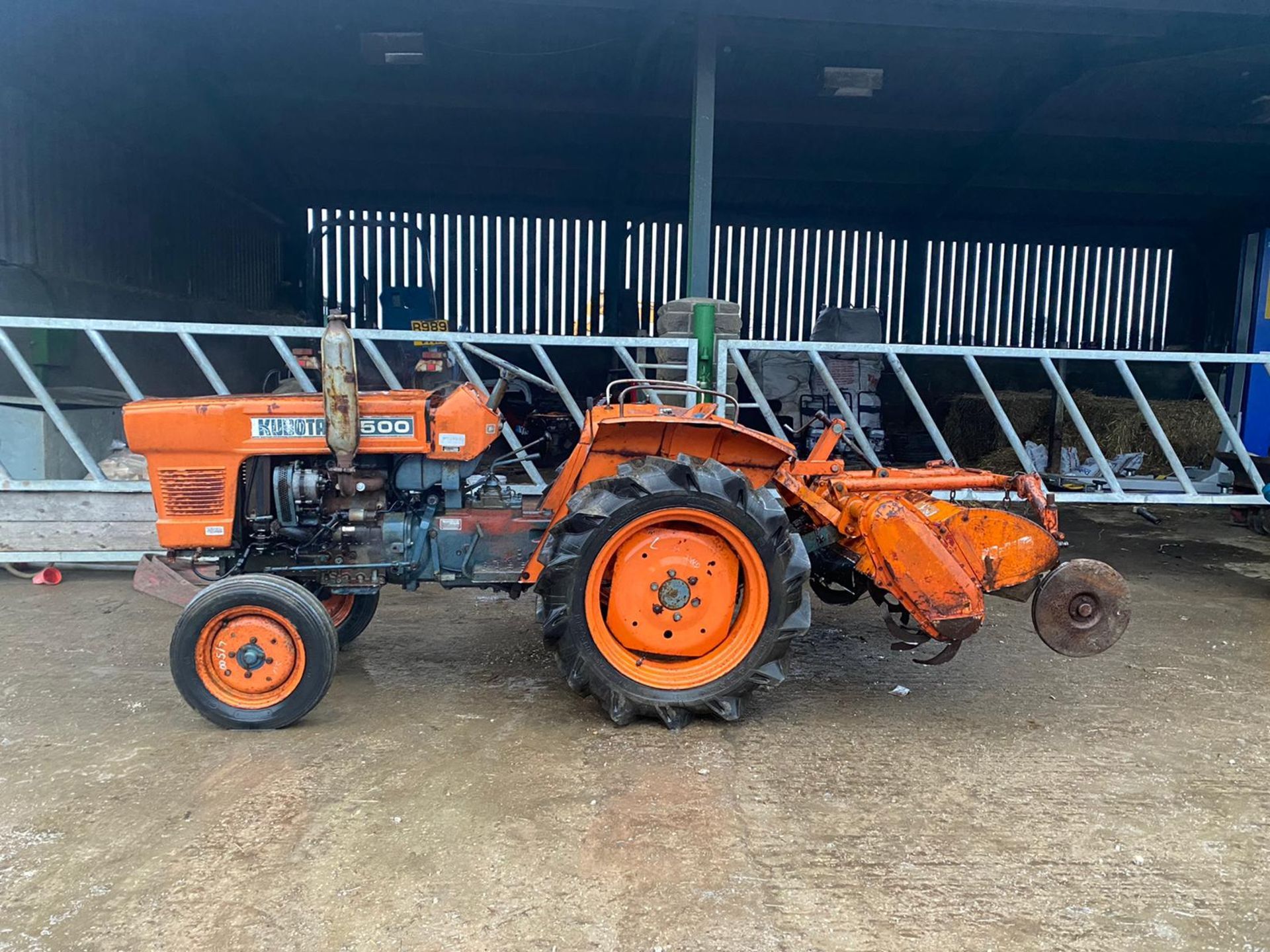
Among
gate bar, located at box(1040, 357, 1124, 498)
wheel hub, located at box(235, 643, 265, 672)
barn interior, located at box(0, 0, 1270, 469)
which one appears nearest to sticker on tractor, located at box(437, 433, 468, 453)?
wheel hub, located at box(235, 643, 265, 672)

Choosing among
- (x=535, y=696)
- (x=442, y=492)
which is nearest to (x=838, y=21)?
(x=442, y=492)

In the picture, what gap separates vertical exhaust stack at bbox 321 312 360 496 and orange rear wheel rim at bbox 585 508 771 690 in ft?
3.18

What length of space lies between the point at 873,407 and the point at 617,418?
731cm

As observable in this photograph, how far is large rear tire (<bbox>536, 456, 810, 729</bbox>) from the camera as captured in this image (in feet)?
9.78

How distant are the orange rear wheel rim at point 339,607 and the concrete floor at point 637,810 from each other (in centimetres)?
17

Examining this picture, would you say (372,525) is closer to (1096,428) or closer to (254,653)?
(254,653)

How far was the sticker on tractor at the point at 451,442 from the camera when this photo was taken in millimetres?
3279

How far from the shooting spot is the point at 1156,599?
5008 millimetres

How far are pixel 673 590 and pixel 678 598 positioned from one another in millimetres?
34

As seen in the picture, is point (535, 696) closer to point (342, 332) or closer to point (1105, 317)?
point (342, 332)

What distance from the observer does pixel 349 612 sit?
384 centimetres

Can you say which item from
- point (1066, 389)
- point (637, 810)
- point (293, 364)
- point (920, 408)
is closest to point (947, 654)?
point (637, 810)

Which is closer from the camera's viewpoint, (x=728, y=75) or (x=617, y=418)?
(x=617, y=418)

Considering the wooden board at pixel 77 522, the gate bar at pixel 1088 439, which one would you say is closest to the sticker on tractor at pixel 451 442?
the wooden board at pixel 77 522
